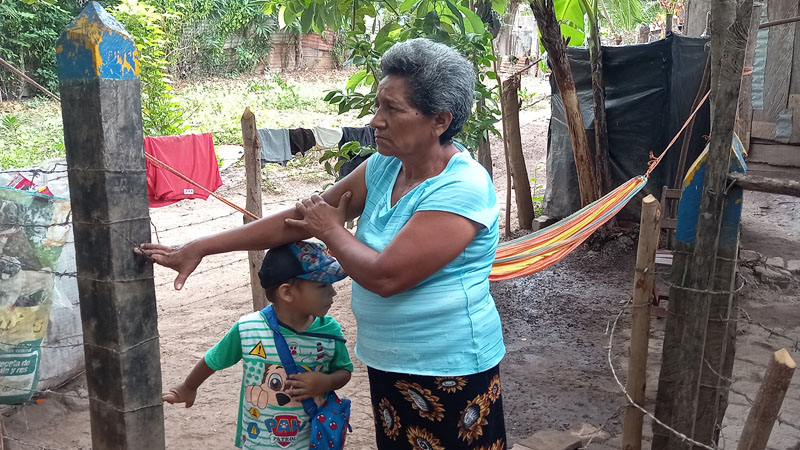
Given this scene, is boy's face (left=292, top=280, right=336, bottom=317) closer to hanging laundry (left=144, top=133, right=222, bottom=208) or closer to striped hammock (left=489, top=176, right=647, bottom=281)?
striped hammock (left=489, top=176, right=647, bottom=281)

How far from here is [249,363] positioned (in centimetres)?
173

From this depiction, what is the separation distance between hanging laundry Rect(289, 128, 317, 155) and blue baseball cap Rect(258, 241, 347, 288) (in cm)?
453

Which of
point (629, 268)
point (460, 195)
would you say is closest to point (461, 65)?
point (460, 195)

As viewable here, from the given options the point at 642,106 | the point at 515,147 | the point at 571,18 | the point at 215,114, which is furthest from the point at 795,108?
the point at 215,114

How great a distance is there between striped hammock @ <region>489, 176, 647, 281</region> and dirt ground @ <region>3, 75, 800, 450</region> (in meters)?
0.49

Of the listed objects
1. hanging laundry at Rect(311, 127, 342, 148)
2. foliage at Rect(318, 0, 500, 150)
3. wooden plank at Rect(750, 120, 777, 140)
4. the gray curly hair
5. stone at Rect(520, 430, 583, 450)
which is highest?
foliage at Rect(318, 0, 500, 150)

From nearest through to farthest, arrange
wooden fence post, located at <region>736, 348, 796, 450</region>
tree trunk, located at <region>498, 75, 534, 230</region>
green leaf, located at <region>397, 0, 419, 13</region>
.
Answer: wooden fence post, located at <region>736, 348, 796, 450</region> < green leaf, located at <region>397, 0, 419, 13</region> < tree trunk, located at <region>498, 75, 534, 230</region>

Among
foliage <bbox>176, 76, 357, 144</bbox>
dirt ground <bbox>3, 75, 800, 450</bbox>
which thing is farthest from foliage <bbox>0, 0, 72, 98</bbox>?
dirt ground <bbox>3, 75, 800, 450</bbox>

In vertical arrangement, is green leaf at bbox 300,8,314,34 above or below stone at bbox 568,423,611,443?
above

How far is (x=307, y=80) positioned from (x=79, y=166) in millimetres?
15439

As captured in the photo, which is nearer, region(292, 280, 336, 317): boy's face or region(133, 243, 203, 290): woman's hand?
region(133, 243, 203, 290): woman's hand

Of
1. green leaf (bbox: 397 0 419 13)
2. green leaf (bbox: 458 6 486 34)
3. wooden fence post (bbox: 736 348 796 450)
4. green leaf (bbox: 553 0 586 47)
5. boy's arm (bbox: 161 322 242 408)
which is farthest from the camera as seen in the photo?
green leaf (bbox: 553 0 586 47)

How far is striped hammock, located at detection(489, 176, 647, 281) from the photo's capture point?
3457 millimetres

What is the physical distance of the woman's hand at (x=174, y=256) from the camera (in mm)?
1532
